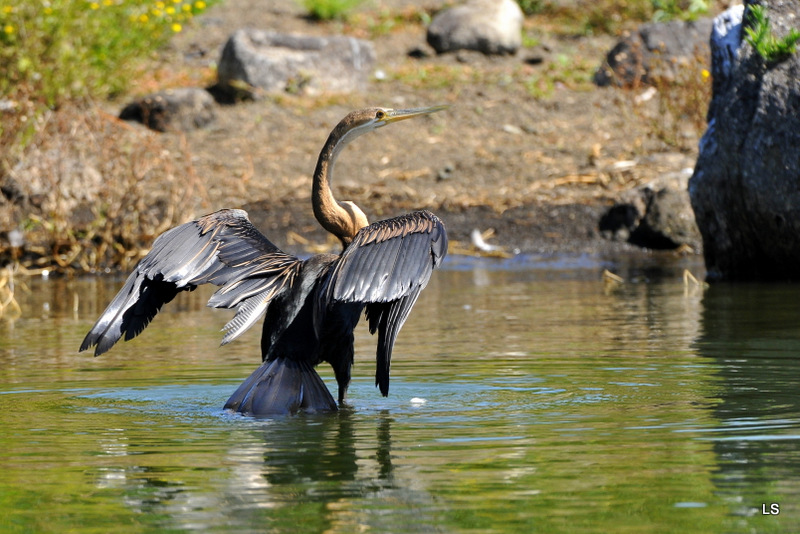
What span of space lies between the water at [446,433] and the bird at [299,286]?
0.25 metres

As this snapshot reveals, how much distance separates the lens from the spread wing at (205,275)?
6094mm

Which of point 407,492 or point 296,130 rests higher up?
→ point 296,130

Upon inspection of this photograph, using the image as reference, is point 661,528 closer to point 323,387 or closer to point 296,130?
point 323,387

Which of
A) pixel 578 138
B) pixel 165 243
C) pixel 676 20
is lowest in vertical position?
pixel 165 243

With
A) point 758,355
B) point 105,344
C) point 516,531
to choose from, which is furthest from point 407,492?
point 758,355

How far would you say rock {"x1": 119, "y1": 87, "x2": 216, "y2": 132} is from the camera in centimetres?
1675

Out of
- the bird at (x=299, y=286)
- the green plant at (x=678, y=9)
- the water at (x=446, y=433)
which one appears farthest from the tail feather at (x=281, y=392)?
the green plant at (x=678, y=9)

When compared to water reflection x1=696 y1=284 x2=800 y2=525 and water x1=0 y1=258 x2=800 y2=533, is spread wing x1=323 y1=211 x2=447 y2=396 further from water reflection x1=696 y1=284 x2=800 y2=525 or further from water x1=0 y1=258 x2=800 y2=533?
water reflection x1=696 y1=284 x2=800 y2=525

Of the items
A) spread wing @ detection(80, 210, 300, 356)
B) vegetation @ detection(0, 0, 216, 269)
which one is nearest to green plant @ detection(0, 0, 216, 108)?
vegetation @ detection(0, 0, 216, 269)

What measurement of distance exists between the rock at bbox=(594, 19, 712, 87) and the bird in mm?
11174

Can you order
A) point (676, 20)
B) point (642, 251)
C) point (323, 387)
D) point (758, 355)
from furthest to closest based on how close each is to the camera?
point (676, 20) → point (642, 251) → point (758, 355) → point (323, 387)

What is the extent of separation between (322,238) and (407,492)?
32.7ft

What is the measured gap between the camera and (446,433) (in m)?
5.29

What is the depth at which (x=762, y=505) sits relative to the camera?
395cm
